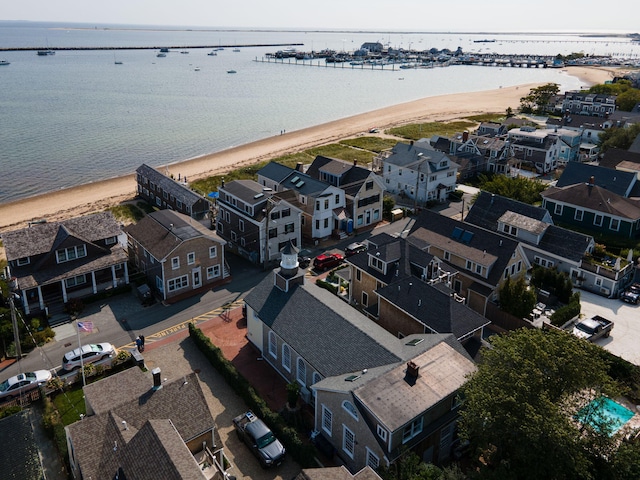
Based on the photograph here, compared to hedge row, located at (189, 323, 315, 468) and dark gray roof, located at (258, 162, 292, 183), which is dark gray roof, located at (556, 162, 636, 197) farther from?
hedge row, located at (189, 323, 315, 468)

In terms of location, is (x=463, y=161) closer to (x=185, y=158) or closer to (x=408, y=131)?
(x=408, y=131)

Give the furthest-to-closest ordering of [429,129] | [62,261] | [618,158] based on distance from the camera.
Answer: [429,129] → [618,158] → [62,261]

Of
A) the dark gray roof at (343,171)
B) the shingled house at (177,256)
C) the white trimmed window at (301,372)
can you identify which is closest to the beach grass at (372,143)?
the dark gray roof at (343,171)

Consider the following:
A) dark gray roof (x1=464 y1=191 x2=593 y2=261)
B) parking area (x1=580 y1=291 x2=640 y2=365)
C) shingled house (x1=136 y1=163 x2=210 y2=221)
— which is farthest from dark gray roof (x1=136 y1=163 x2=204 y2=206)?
parking area (x1=580 y1=291 x2=640 y2=365)

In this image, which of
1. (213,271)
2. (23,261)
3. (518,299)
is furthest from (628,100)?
(23,261)

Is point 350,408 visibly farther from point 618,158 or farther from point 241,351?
point 618,158

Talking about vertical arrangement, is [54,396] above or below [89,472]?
below

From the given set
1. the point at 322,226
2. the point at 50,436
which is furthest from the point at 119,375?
the point at 322,226

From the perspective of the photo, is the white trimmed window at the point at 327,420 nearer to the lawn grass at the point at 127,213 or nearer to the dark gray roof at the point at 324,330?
the dark gray roof at the point at 324,330
